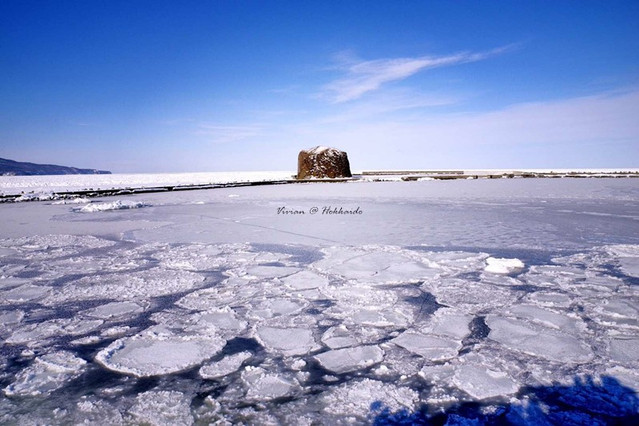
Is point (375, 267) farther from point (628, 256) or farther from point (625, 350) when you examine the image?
point (628, 256)

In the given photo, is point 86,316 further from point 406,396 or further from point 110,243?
point 110,243

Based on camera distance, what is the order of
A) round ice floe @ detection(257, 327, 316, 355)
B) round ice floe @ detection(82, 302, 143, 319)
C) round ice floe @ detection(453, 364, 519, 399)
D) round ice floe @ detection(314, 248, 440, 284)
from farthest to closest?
round ice floe @ detection(314, 248, 440, 284) → round ice floe @ detection(82, 302, 143, 319) → round ice floe @ detection(257, 327, 316, 355) → round ice floe @ detection(453, 364, 519, 399)

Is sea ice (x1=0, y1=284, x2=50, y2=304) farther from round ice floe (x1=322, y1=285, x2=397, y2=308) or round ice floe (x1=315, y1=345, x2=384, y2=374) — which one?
round ice floe (x1=315, y1=345, x2=384, y2=374)

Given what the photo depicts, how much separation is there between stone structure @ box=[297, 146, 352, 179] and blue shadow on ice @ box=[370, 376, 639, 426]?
1973cm

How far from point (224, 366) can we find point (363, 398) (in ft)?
2.00

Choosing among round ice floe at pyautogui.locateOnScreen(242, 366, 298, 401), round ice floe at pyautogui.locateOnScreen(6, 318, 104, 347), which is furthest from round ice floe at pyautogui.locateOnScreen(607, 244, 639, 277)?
round ice floe at pyautogui.locateOnScreen(6, 318, 104, 347)

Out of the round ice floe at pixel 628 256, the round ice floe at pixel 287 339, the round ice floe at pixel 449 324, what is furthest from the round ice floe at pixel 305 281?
the round ice floe at pixel 628 256

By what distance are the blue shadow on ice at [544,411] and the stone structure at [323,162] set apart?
19.7 m

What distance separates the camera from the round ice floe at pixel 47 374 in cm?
131

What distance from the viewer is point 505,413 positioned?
116 centimetres

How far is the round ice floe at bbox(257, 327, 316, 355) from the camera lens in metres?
1.65

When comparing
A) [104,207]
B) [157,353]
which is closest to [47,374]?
[157,353]

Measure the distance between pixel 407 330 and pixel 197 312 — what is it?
1.22m

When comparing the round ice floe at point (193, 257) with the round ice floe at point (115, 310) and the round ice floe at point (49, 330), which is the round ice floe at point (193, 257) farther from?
the round ice floe at point (49, 330)
